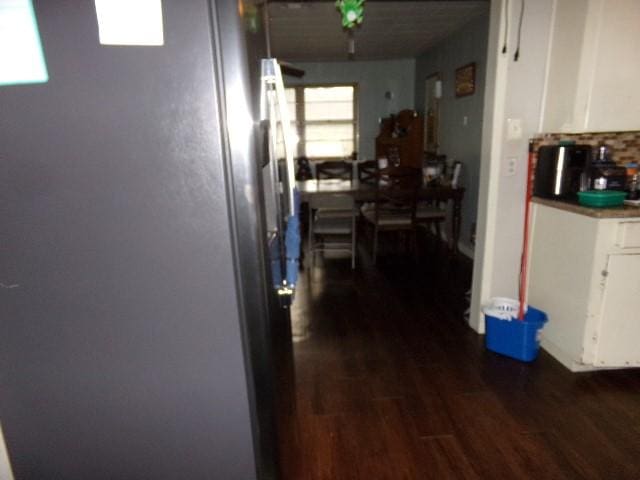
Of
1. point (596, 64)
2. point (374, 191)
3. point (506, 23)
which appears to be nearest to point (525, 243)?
point (596, 64)

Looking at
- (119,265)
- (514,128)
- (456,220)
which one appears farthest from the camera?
(456,220)

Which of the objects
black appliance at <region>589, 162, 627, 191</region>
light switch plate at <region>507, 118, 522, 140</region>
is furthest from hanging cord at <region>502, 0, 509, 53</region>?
black appliance at <region>589, 162, 627, 191</region>

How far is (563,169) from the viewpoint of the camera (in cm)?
202

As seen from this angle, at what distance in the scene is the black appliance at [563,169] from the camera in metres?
2.00

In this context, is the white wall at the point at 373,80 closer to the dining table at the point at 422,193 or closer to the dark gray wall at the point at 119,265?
the dining table at the point at 422,193

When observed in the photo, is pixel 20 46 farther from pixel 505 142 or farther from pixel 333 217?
pixel 333 217

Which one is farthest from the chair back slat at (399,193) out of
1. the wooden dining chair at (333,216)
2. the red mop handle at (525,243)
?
the red mop handle at (525,243)

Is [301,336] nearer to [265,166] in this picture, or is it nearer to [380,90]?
[265,166]

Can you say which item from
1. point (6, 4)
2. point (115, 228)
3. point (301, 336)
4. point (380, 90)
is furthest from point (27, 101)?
point (380, 90)

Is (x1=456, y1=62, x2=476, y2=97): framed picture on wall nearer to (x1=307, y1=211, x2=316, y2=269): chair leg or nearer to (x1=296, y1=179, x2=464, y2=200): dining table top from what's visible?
(x1=296, y1=179, x2=464, y2=200): dining table top

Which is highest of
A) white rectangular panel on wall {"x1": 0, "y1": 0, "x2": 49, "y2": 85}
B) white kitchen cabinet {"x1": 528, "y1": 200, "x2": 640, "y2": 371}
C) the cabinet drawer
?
white rectangular panel on wall {"x1": 0, "y1": 0, "x2": 49, "y2": 85}

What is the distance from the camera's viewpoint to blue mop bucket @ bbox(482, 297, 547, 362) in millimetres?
2072

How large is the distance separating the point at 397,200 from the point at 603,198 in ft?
6.07

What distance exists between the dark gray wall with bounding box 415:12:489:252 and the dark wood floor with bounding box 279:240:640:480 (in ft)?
5.96
